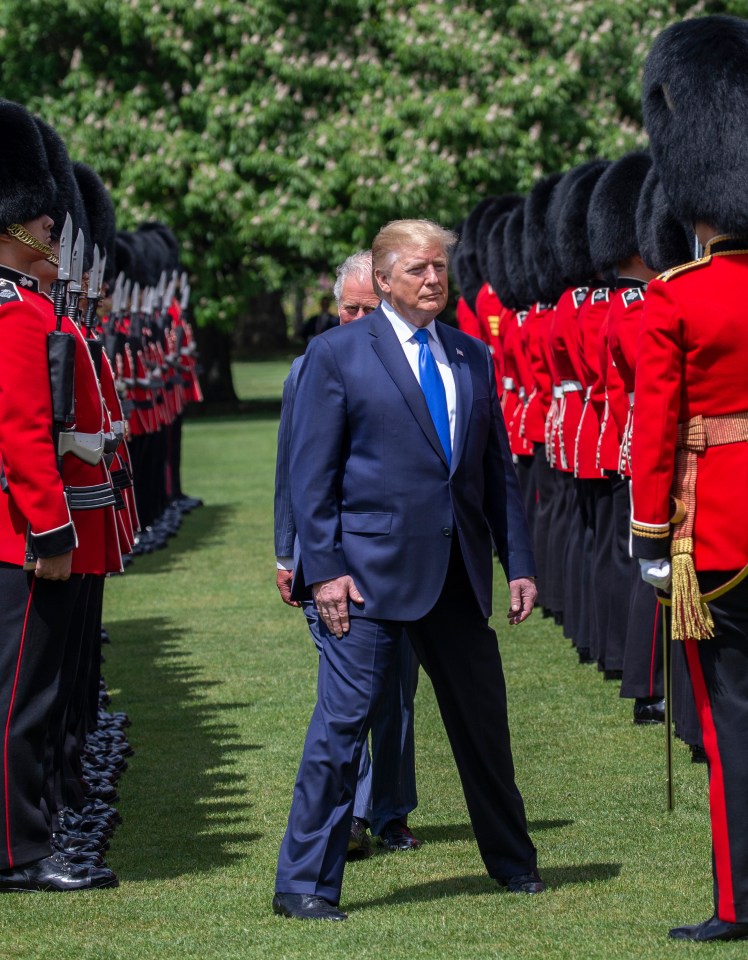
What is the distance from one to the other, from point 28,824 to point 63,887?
0.62 feet

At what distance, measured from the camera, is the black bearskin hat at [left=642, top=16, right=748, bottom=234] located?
4.56m

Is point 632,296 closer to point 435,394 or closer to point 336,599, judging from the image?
point 435,394

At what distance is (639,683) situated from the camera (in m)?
7.15

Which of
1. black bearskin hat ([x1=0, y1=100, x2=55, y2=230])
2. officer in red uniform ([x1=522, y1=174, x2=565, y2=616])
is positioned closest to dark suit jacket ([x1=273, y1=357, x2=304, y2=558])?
black bearskin hat ([x1=0, y1=100, x2=55, y2=230])

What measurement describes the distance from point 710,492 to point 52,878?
1978 millimetres

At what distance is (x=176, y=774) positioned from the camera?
6.60 metres

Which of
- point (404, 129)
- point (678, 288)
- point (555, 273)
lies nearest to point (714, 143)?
point (678, 288)

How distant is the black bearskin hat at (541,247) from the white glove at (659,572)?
5.27m

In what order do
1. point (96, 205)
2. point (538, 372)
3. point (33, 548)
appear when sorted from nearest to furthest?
point (33, 548) → point (96, 205) → point (538, 372)

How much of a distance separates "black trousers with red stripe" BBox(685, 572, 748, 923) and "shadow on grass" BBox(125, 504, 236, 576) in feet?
26.9

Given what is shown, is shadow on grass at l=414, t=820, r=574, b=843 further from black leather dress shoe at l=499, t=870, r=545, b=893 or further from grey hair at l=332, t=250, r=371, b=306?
grey hair at l=332, t=250, r=371, b=306

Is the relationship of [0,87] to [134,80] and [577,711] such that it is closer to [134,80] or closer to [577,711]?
[134,80]

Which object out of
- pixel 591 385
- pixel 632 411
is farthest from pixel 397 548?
pixel 591 385

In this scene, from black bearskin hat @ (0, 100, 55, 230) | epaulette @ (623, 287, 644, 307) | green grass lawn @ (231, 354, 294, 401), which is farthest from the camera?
green grass lawn @ (231, 354, 294, 401)
